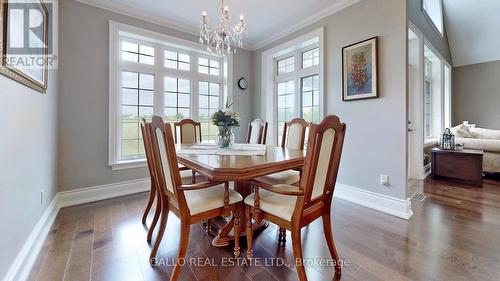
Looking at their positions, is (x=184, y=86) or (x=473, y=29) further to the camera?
(x=473, y=29)

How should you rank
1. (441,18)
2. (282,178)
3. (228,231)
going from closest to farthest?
1. (228,231)
2. (282,178)
3. (441,18)

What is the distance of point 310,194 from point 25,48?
2183mm

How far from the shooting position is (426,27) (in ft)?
12.9

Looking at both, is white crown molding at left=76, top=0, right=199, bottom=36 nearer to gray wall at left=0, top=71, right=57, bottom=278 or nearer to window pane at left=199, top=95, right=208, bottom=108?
window pane at left=199, top=95, right=208, bottom=108

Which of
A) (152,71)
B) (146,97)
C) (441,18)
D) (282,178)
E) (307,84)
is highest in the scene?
(441,18)

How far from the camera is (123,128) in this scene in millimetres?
3234

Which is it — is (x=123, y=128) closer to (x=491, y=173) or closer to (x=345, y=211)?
(x=345, y=211)

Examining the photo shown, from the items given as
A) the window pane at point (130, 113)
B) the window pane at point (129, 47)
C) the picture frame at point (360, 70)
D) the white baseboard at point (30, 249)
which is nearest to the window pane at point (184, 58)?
the window pane at point (129, 47)

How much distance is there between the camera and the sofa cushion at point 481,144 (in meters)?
3.75

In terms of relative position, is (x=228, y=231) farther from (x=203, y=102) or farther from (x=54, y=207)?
(x=203, y=102)

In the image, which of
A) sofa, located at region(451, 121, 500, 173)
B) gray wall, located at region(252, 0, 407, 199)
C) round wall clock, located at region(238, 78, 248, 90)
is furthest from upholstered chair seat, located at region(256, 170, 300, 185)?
sofa, located at region(451, 121, 500, 173)

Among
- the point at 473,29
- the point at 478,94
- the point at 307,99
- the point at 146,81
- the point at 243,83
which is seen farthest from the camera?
the point at 478,94

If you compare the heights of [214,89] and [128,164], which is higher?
[214,89]

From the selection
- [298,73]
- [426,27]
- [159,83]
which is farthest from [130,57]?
[426,27]
